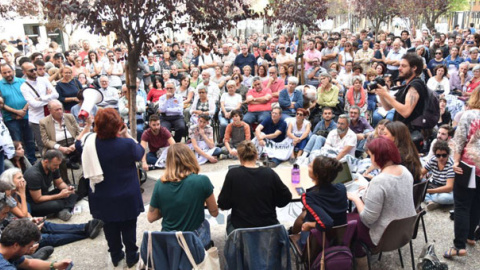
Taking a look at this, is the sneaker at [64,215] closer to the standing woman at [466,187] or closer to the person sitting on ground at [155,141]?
the person sitting on ground at [155,141]

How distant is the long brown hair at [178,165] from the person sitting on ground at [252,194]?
0.33 m

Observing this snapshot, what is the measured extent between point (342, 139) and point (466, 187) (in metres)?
A: 2.59

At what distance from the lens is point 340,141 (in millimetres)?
6363

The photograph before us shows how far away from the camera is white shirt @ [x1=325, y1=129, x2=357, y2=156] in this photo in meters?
6.27

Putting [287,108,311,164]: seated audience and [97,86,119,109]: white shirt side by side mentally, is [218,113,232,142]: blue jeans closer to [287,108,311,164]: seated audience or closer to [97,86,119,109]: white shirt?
[287,108,311,164]: seated audience

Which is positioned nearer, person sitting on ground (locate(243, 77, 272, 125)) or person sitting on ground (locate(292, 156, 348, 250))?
person sitting on ground (locate(292, 156, 348, 250))

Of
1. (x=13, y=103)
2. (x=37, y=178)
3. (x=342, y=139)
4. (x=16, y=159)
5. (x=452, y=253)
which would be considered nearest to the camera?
(x=452, y=253)

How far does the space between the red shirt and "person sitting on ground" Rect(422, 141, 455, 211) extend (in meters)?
4.01

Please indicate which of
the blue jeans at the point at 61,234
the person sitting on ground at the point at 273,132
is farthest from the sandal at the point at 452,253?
the blue jeans at the point at 61,234

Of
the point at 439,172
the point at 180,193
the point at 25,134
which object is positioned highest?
the point at 180,193

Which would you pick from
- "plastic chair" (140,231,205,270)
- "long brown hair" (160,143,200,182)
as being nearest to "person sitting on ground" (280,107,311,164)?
"long brown hair" (160,143,200,182)

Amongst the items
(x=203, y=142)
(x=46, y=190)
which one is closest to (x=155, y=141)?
(x=203, y=142)

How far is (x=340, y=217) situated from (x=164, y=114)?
17.6ft

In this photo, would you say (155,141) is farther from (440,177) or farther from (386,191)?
(386,191)
